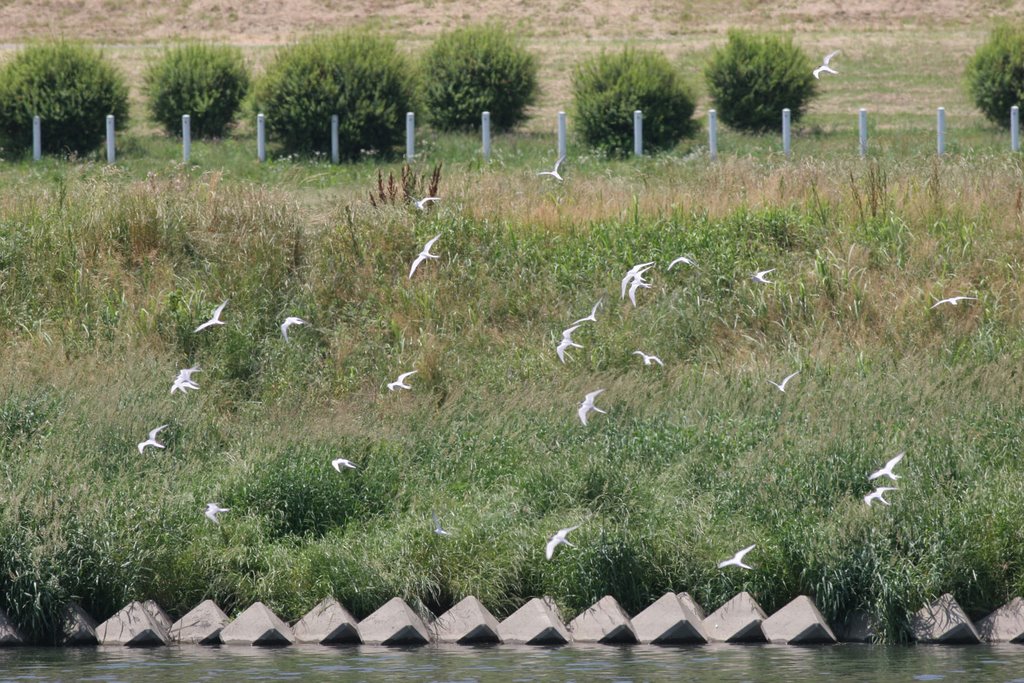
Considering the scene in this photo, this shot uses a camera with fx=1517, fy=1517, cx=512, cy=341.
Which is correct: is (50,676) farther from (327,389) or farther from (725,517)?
(327,389)

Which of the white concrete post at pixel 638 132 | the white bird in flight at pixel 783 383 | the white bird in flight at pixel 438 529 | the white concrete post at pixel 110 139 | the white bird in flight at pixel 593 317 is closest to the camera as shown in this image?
the white bird in flight at pixel 438 529

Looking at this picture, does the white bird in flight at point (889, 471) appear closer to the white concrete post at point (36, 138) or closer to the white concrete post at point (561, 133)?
the white concrete post at point (561, 133)

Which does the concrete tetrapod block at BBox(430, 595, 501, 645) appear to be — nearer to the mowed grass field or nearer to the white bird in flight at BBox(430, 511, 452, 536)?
the mowed grass field

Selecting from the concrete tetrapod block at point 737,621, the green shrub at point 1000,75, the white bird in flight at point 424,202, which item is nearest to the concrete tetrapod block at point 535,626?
the concrete tetrapod block at point 737,621

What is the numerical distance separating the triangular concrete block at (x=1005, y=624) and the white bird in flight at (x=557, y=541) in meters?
2.52

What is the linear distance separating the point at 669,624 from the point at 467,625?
123 centimetres

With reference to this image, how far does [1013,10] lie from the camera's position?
48.2 m

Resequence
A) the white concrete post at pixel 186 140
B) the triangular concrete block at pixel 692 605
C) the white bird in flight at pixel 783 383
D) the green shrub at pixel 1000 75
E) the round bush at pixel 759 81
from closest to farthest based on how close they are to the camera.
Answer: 1. the triangular concrete block at pixel 692 605
2. the white bird in flight at pixel 783 383
3. the white concrete post at pixel 186 140
4. the green shrub at pixel 1000 75
5. the round bush at pixel 759 81

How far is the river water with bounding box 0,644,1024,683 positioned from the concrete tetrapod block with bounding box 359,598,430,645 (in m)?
0.10

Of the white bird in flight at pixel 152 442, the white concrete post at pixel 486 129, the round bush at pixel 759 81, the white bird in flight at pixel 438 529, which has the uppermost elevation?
the round bush at pixel 759 81

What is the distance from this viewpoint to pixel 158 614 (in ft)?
30.9

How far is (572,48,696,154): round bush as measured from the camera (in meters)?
24.6

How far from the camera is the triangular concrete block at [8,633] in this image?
30.2ft

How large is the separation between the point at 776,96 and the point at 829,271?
512 inches
